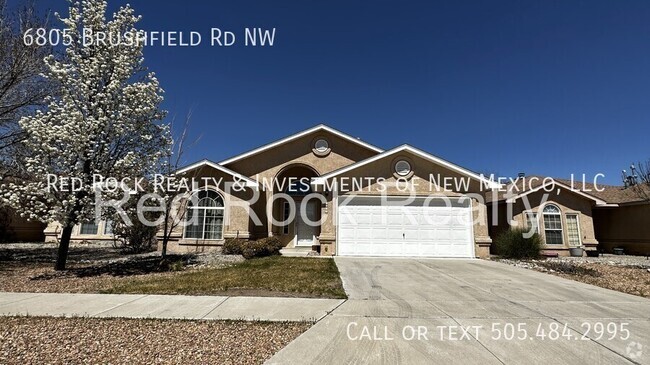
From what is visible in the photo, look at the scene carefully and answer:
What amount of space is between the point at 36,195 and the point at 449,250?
14.5 m

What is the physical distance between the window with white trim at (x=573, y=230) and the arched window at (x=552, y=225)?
1.32 ft

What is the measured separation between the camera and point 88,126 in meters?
9.75

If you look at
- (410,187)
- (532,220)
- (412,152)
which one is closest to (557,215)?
(532,220)

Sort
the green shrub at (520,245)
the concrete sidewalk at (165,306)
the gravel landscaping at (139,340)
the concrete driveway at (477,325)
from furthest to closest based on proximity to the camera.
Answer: the green shrub at (520,245)
the concrete sidewalk at (165,306)
the concrete driveway at (477,325)
the gravel landscaping at (139,340)

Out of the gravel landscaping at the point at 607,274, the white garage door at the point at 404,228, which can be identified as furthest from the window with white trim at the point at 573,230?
the white garage door at the point at 404,228

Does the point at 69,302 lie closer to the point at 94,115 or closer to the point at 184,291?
the point at 184,291

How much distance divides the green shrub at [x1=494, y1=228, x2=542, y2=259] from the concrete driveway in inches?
228

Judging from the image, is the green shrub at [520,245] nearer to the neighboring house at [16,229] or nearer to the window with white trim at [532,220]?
the window with white trim at [532,220]

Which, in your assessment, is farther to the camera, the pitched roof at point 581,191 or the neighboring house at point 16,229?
the neighboring house at point 16,229

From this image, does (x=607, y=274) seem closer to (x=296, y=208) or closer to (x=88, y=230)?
(x=296, y=208)

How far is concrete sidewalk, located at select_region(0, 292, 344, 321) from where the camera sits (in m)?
5.96

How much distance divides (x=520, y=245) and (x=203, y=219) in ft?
46.2

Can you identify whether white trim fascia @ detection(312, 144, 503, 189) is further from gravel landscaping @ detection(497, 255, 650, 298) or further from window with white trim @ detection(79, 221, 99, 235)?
window with white trim @ detection(79, 221, 99, 235)

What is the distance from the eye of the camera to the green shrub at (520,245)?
15070 millimetres
